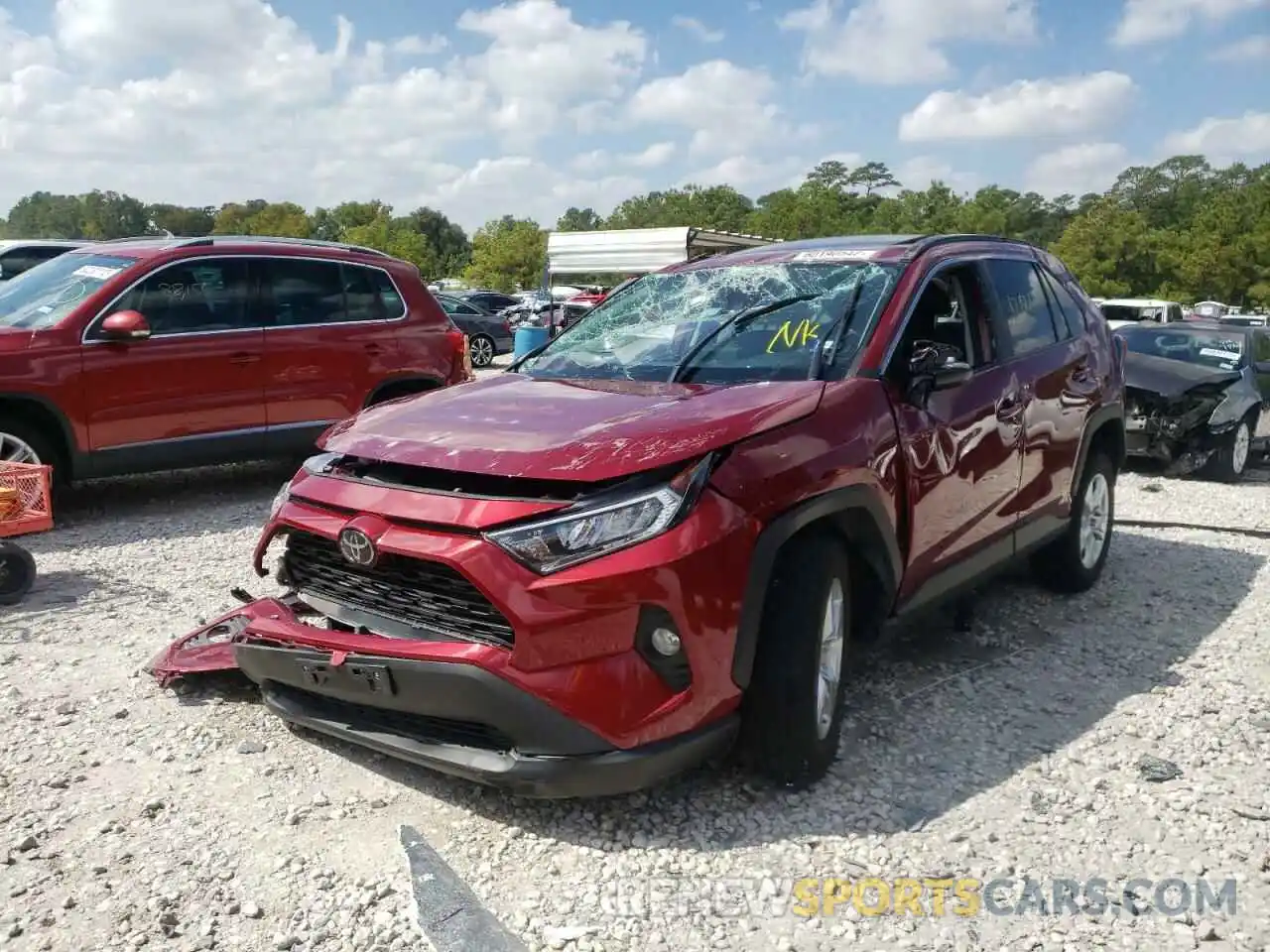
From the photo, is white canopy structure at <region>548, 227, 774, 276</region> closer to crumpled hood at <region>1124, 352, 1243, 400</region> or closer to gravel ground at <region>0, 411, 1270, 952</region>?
crumpled hood at <region>1124, 352, 1243, 400</region>

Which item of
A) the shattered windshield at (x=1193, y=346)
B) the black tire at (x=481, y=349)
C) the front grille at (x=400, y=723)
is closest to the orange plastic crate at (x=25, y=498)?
the front grille at (x=400, y=723)

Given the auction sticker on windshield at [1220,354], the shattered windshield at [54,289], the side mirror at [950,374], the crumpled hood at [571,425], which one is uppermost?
the shattered windshield at [54,289]

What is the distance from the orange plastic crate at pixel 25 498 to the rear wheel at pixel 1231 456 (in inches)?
365

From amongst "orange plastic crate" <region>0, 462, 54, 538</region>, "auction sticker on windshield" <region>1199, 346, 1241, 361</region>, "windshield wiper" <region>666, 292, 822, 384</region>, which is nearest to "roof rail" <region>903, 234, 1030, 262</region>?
"windshield wiper" <region>666, 292, 822, 384</region>

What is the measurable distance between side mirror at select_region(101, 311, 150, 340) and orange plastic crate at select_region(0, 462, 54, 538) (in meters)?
1.53

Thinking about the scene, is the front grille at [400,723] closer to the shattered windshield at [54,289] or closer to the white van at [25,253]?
the shattered windshield at [54,289]

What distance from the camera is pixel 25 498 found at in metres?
5.32

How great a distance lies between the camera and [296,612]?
3467 millimetres

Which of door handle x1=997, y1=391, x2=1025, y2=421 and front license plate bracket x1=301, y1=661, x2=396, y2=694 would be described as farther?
door handle x1=997, y1=391, x2=1025, y2=421

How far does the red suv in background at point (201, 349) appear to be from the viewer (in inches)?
264

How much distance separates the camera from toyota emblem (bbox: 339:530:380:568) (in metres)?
3.05

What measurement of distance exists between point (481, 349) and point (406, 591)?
60.0ft

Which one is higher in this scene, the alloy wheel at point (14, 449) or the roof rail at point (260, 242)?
the roof rail at point (260, 242)

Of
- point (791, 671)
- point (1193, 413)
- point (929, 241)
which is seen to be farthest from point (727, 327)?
point (1193, 413)
